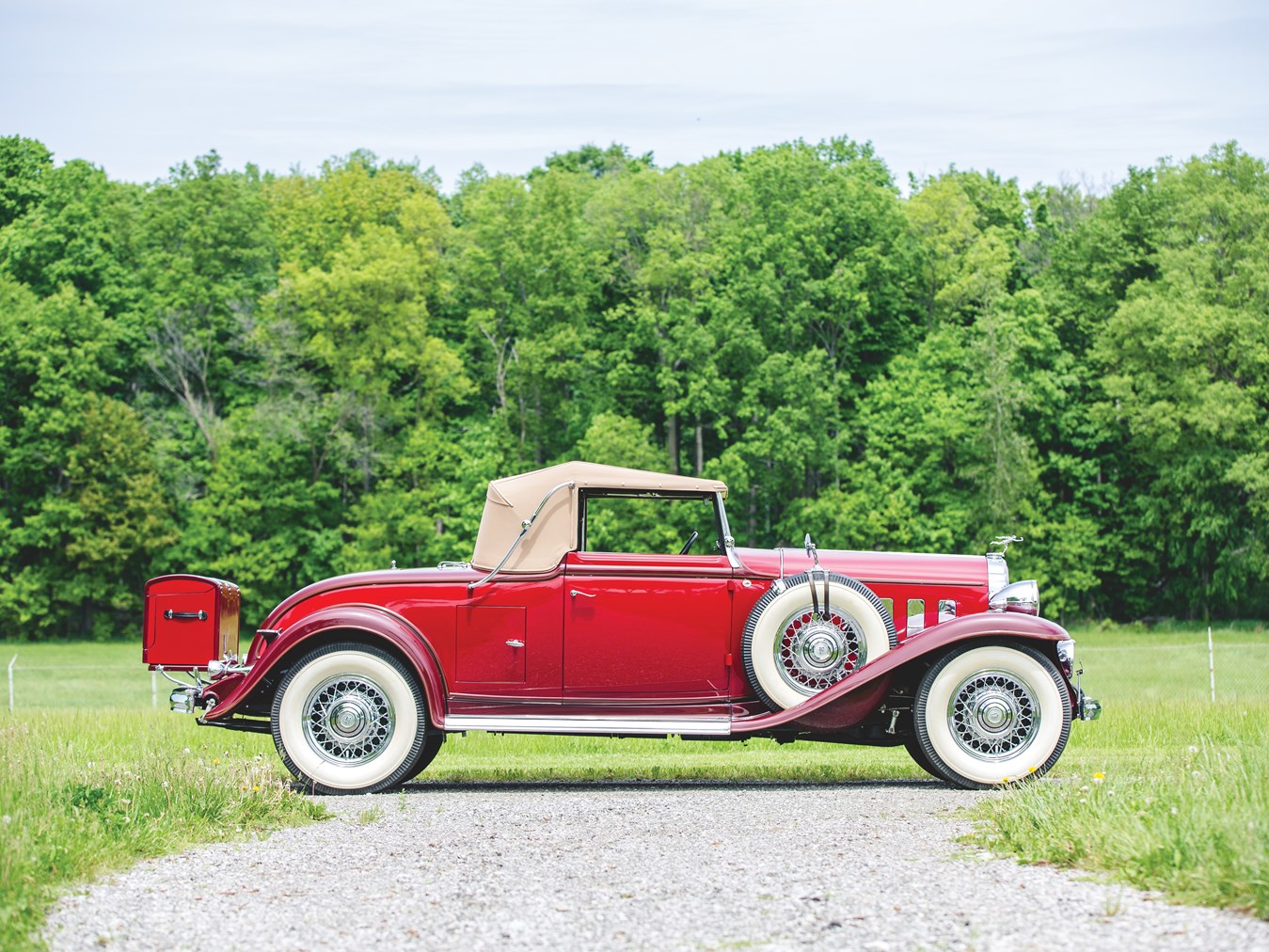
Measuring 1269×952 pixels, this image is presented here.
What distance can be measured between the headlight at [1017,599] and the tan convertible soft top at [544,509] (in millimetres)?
2140

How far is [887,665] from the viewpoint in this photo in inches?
372

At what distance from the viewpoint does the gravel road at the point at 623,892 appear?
211 inches

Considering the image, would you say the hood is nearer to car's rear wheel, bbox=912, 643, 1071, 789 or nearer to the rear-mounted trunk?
car's rear wheel, bbox=912, 643, 1071, 789

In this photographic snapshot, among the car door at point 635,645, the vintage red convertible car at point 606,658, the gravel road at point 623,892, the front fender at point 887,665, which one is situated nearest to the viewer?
the gravel road at point 623,892

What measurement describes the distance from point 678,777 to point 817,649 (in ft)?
5.77

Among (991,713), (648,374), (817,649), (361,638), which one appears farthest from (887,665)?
(648,374)

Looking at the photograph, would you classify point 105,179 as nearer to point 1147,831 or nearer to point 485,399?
point 485,399

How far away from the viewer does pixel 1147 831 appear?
629 cm

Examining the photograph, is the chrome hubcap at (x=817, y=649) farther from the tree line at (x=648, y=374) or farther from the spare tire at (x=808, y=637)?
the tree line at (x=648, y=374)

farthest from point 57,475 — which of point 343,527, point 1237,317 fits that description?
point 1237,317

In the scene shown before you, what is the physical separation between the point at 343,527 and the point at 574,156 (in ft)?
83.4

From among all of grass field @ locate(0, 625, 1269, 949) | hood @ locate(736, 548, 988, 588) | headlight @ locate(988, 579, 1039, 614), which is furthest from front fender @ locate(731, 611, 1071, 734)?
grass field @ locate(0, 625, 1269, 949)

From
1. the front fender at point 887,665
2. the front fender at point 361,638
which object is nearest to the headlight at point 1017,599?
the front fender at point 887,665

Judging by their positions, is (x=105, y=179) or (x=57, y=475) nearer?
(x=57, y=475)
